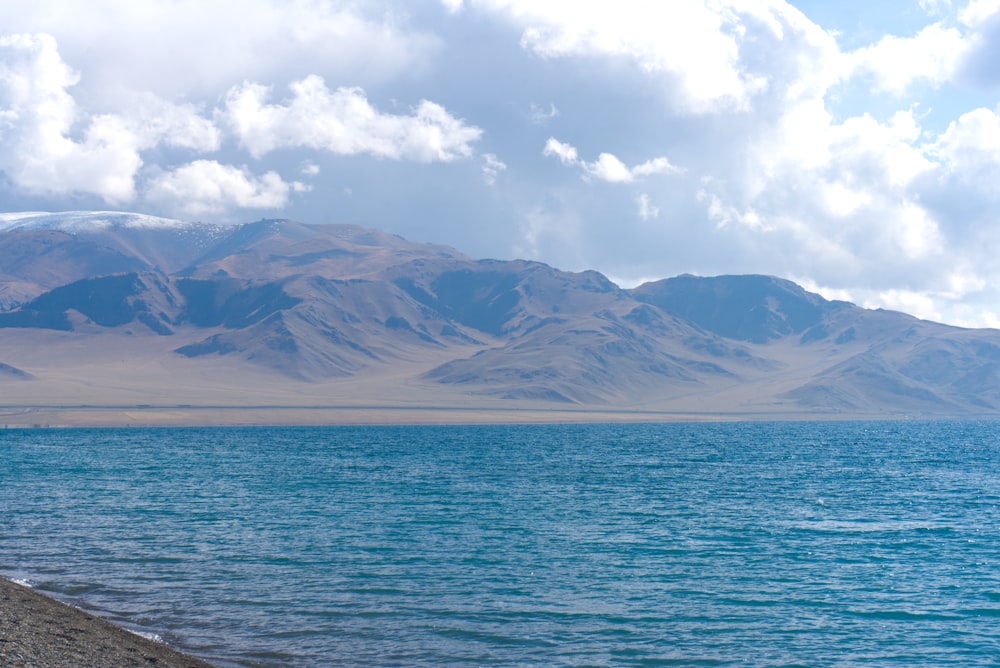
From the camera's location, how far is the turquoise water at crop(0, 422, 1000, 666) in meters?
33.0

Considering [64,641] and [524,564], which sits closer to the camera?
[64,641]

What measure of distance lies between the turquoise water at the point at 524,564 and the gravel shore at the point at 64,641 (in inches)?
79.3

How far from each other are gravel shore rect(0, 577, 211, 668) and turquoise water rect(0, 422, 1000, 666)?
2014 millimetres

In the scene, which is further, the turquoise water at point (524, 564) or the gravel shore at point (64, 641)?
the turquoise water at point (524, 564)

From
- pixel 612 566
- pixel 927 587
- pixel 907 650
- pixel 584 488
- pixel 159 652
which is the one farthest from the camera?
pixel 584 488

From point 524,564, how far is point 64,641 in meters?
21.1

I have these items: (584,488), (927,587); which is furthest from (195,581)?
(584,488)

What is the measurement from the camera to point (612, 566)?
44.5 m

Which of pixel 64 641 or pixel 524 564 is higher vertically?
pixel 64 641

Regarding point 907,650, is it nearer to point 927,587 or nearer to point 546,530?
point 927,587

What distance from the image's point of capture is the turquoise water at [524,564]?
33.0 meters

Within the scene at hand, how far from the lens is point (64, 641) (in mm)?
28094

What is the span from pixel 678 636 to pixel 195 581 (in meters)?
19.0

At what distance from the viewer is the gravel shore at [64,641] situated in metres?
25.6
